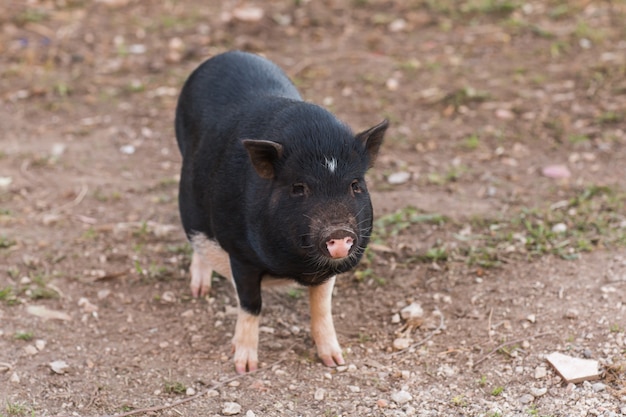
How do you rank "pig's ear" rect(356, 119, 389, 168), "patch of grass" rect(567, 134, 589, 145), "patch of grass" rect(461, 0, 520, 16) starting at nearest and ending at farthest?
"pig's ear" rect(356, 119, 389, 168), "patch of grass" rect(567, 134, 589, 145), "patch of grass" rect(461, 0, 520, 16)

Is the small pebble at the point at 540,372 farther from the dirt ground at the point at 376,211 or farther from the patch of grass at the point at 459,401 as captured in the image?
the patch of grass at the point at 459,401

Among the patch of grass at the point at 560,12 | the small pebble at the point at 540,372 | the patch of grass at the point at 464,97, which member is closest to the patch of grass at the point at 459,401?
the small pebble at the point at 540,372

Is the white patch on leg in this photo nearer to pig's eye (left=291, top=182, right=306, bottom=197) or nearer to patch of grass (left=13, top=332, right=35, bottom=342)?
pig's eye (left=291, top=182, right=306, bottom=197)

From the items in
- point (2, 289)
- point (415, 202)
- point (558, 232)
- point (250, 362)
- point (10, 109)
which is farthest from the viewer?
point (10, 109)

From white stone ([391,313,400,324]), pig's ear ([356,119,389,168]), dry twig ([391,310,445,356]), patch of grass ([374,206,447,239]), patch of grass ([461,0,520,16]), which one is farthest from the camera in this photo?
patch of grass ([461,0,520,16])

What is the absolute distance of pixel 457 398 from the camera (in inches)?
170

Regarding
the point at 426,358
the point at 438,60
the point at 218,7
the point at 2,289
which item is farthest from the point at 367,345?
the point at 218,7

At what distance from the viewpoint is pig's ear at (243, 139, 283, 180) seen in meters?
3.94

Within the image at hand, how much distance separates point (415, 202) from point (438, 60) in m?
2.69

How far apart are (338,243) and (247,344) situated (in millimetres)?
1192

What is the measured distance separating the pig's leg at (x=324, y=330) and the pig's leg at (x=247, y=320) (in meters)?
0.30

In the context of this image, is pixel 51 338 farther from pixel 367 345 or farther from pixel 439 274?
pixel 439 274

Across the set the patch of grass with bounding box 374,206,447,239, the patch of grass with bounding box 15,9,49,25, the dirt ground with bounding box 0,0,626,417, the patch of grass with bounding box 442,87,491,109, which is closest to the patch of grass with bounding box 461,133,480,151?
the dirt ground with bounding box 0,0,626,417

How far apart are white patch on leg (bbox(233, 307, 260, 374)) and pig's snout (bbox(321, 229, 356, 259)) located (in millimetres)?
1037
